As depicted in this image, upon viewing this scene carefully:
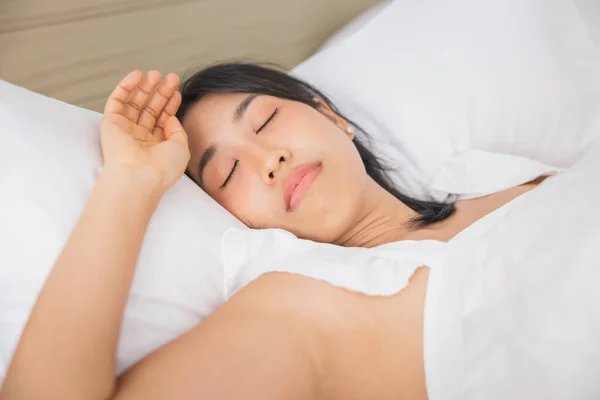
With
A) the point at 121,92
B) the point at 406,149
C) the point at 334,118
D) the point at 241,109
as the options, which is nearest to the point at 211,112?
the point at 241,109

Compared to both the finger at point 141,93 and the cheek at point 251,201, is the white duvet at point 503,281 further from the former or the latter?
the finger at point 141,93

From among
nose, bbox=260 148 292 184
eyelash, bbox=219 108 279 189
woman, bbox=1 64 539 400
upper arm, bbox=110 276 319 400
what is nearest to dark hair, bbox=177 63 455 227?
woman, bbox=1 64 539 400

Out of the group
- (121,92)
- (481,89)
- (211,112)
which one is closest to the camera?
(121,92)

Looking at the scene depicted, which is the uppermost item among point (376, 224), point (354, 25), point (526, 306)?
point (354, 25)

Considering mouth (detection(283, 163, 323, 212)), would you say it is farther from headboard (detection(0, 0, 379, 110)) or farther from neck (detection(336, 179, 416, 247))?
headboard (detection(0, 0, 379, 110))

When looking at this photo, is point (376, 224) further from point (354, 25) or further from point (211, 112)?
point (354, 25)

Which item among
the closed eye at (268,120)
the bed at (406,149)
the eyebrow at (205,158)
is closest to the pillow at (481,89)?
the bed at (406,149)

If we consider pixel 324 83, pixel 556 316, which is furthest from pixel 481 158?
pixel 556 316

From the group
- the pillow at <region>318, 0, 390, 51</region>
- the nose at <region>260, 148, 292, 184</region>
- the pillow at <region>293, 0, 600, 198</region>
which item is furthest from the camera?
the pillow at <region>318, 0, 390, 51</region>

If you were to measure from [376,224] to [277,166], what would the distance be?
0.86 ft

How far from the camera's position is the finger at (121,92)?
0.97 metres

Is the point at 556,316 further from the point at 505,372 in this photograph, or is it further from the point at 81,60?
the point at 81,60

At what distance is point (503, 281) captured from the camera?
799 millimetres

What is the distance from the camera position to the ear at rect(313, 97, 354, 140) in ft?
4.04
